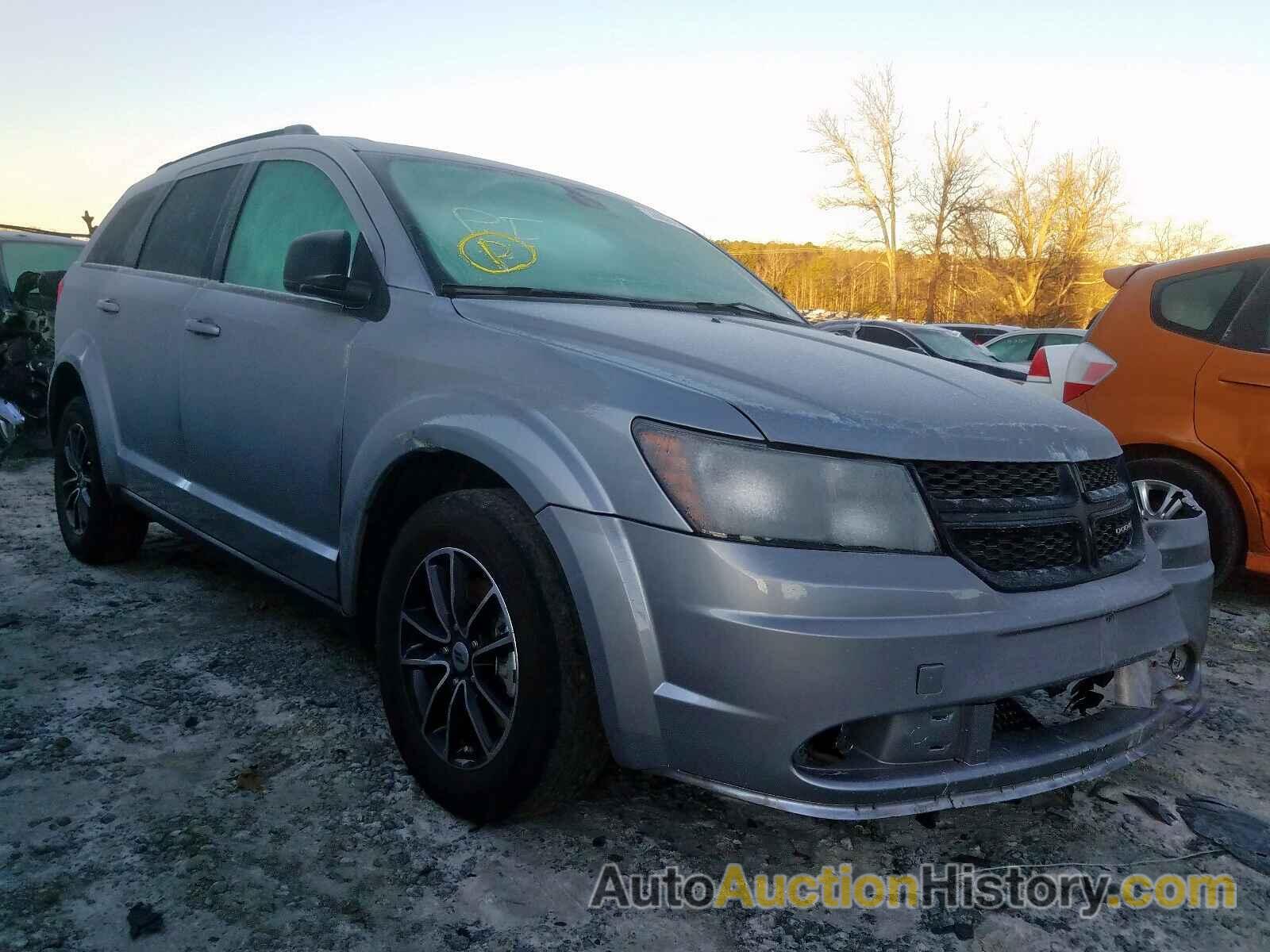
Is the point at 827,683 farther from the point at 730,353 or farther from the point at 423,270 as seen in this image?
the point at 423,270

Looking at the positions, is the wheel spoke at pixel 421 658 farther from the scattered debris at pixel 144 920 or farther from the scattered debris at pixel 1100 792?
the scattered debris at pixel 1100 792

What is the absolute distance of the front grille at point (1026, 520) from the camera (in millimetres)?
1832

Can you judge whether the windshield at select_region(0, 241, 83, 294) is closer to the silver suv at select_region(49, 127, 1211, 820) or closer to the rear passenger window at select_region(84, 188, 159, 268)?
the rear passenger window at select_region(84, 188, 159, 268)

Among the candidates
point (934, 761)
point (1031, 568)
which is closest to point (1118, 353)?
point (1031, 568)

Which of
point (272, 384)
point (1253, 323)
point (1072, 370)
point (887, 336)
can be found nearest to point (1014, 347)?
point (887, 336)

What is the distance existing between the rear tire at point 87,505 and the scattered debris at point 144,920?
233cm

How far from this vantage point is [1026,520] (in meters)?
1.90

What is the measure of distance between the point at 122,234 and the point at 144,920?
10.2 feet

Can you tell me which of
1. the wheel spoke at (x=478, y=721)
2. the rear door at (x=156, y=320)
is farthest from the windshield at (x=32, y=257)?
the wheel spoke at (x=478, y=721)

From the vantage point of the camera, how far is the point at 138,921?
5.95ft

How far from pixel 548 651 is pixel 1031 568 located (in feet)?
3.12

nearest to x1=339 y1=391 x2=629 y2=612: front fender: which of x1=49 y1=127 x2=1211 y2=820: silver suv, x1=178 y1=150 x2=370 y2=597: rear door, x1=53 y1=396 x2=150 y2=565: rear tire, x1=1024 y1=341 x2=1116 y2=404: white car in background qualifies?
x1=49 y1=127 x2=1211 y2=820: silver suv

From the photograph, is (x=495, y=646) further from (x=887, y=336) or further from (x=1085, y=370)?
(x=887, y=336)

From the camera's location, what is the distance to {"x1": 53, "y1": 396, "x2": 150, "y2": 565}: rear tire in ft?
13.1
